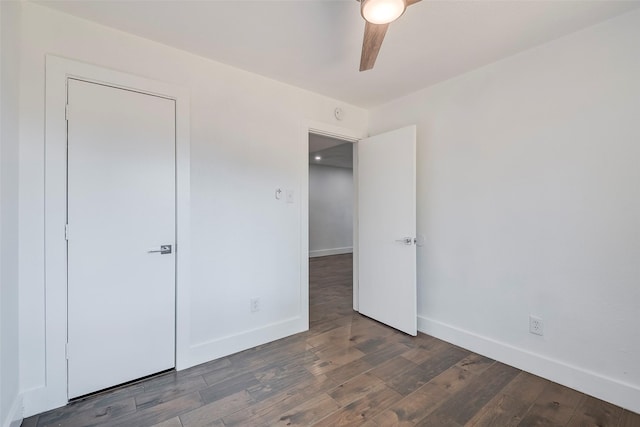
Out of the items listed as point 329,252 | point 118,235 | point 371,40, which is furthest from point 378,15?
point 329,252

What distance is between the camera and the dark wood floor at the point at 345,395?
1.62 meters

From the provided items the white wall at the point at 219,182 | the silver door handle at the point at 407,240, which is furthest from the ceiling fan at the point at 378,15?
the silver door handle at the point at 407,240

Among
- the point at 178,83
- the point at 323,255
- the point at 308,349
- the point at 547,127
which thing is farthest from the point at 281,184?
the point at 323,255

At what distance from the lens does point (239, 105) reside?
2.40m

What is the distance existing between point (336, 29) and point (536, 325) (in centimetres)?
262

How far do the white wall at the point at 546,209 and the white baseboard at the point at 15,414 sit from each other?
9.99 ft

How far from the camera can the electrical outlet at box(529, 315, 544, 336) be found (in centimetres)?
206

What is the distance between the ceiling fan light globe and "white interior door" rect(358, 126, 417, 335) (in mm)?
1509

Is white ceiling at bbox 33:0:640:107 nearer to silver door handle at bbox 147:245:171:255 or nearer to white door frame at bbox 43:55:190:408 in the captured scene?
white door frame at bbox 43:55:190:408

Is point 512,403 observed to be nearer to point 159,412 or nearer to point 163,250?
point 159,412

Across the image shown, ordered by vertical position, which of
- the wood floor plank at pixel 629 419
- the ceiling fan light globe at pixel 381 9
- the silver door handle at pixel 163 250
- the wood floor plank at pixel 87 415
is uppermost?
the ceiling fan light globe at pixel 381 9

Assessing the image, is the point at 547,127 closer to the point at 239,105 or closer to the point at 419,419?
the point at 419,419

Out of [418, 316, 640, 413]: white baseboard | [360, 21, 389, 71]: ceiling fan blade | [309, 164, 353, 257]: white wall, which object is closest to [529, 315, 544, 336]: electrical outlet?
[418, 316, 640, 413]: white baseboard

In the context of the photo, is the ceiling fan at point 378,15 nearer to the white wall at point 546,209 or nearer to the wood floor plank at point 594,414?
the white wall at point 546,209
